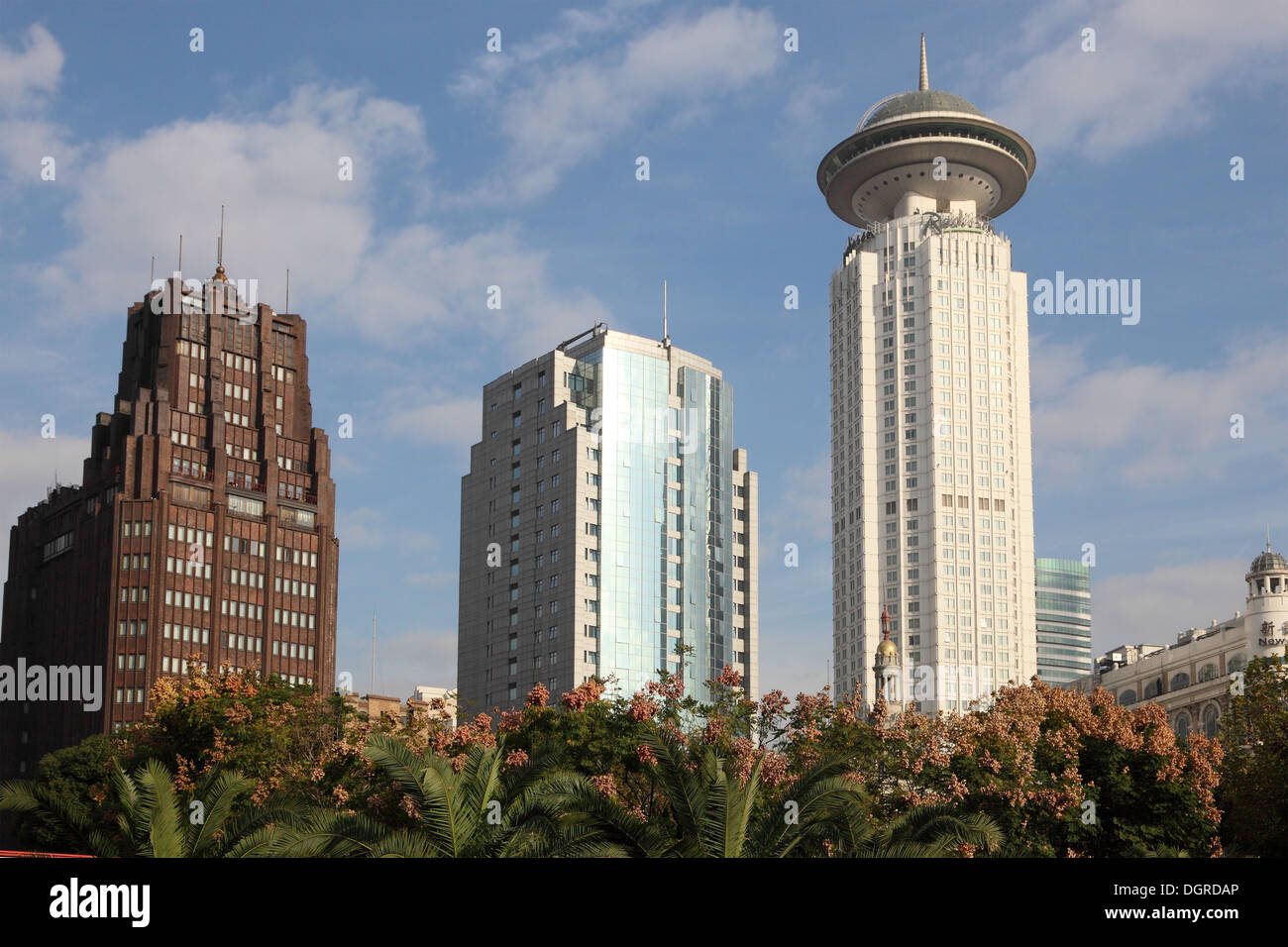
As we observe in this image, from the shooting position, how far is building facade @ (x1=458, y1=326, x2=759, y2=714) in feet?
529

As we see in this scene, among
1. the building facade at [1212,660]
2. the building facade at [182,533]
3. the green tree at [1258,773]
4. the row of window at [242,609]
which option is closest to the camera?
the green tree at [1258,773]

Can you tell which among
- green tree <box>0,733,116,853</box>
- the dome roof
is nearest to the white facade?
the dome roof

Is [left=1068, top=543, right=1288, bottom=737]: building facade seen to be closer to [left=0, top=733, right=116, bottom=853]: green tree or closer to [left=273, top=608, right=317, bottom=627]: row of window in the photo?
[left=0, top=733, right=116, bottom=853]: green tree

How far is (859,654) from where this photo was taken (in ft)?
638

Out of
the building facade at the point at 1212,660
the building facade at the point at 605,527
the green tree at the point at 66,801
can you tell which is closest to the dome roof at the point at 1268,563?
the building facade at the point at 1212,660

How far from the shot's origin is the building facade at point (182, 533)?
152 metres

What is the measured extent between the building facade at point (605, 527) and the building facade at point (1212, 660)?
4660cm

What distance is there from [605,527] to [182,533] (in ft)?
148

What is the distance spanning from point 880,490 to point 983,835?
527ft

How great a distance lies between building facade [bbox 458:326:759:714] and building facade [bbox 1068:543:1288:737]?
46604mm

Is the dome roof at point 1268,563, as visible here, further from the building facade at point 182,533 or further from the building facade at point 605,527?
the building facade at point 182,533

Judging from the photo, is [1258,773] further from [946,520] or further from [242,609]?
[946,520]
